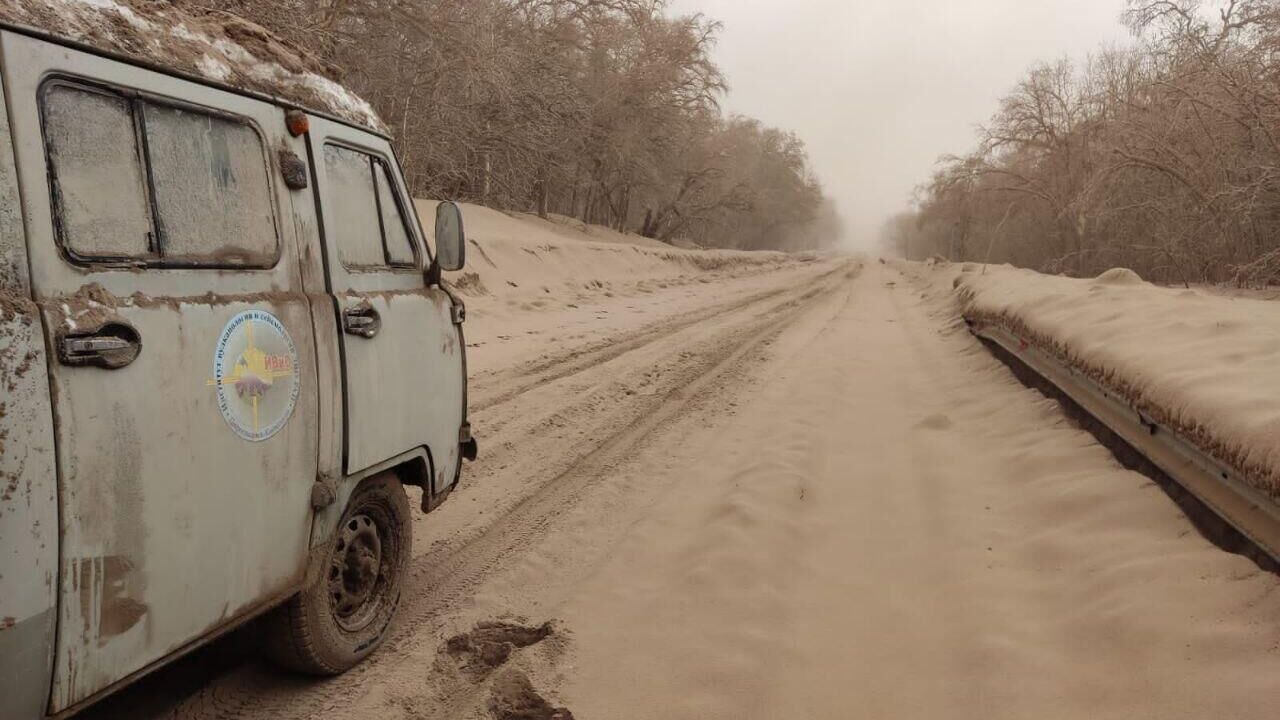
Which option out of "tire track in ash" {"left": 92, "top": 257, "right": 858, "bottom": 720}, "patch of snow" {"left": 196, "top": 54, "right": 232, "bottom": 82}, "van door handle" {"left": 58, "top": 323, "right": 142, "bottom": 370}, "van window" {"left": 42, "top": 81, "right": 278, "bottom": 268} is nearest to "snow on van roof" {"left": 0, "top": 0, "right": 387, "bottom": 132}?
"patch of snow" {"left": 196, "top": 54, "right": 232, "bottom": 82}

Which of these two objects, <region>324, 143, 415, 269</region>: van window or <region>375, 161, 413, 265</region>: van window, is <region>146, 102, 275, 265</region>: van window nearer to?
<region>324, 143, 415, 269</region>: van window

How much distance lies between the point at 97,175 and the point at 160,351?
47 cm

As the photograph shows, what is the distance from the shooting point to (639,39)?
1315 inches

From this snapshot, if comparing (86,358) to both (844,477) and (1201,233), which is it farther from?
(1201,233)

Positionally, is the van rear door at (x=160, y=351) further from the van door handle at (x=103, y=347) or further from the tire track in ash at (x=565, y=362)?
the tire track in ash at (x=565, y=362)

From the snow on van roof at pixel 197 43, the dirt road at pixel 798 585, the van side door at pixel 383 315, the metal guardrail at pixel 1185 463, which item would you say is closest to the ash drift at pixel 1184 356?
the metal guardrail at pixel 1185 463

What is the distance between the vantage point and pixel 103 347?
1.84 metres

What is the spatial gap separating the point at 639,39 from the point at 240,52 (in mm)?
33465

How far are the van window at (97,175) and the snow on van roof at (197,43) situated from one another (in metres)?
0.16

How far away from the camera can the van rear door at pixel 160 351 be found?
1789mm

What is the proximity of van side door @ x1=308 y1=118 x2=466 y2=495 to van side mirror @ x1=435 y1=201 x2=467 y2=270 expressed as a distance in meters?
0.08

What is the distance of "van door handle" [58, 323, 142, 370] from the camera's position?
1767 millimetres

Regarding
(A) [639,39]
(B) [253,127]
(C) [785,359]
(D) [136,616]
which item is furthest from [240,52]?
(A) [639,39]

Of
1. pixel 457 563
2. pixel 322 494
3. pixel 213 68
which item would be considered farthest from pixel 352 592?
pixel 213 68
